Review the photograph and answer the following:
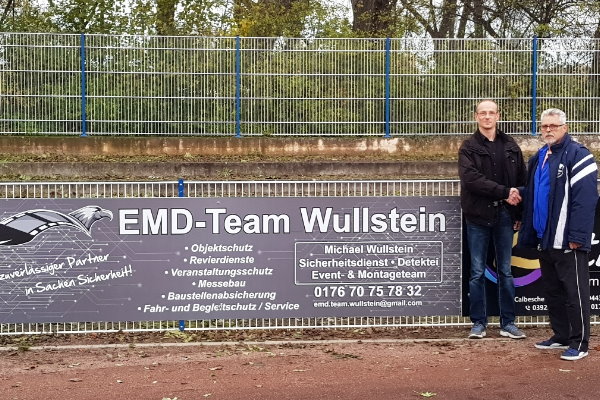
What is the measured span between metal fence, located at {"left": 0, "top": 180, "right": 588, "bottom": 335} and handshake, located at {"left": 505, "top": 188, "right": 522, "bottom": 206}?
30.5 inches

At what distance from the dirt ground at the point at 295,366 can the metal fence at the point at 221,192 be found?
3.6 inches

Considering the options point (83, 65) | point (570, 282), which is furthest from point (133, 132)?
point (570, 282)

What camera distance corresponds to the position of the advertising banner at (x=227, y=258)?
8992 mm

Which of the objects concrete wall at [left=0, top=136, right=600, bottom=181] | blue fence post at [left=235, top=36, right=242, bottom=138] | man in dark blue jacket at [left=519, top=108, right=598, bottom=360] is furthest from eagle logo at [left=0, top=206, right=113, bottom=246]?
blue fence post at [left=235, top=36, right=242, bottom=138]

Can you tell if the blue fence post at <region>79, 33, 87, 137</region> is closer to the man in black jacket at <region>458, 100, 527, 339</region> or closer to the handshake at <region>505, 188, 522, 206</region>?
the man in black jacket at <region>458, 100, 527, 339</region>

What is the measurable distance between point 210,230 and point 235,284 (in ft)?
1.85

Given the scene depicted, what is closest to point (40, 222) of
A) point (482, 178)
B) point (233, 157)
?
point (482, 178)

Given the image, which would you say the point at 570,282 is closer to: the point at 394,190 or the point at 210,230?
the point at 394,190

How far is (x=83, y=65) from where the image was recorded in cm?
1928

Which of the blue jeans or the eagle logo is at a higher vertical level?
the eagle logo

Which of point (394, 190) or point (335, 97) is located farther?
point (335, 97)

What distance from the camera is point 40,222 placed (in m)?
8.95

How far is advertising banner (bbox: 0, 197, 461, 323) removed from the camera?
899cm

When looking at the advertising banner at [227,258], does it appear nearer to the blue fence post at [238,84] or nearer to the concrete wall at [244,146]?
the concrete wall at [244,146]
